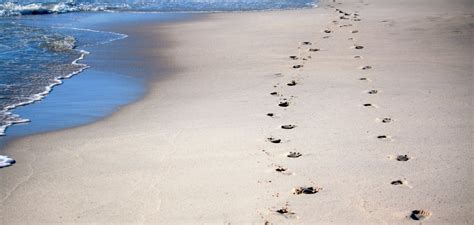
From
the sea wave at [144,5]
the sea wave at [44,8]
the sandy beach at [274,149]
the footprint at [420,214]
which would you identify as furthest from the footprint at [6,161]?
the sea wave at [44,8]

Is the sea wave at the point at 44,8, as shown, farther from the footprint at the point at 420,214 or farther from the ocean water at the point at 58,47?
the footprint at the point at 420,214

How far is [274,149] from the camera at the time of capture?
5.16 meters

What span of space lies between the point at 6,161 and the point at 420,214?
350 cm

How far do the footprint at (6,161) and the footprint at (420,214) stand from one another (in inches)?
133

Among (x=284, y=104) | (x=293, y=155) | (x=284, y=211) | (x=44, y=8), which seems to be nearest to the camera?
(x=284, y=211)

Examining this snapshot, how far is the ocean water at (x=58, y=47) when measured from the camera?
7117 millimetres

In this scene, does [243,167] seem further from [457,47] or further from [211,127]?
[457,47]

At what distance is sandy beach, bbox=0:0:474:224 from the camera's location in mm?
3996

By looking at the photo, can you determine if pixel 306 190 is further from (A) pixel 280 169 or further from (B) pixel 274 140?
(B) pixel 274 140

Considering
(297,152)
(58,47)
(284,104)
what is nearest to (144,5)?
(58,47)

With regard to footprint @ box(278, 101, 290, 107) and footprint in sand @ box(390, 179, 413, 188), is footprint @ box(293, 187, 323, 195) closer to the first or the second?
footprint in sand @ box(390, 179, 413, 188)

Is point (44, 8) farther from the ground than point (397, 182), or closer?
farther from the ground

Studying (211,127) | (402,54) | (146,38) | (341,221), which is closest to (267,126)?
(211,127)

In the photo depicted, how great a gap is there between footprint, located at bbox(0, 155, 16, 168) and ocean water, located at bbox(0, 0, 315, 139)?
833 mm
